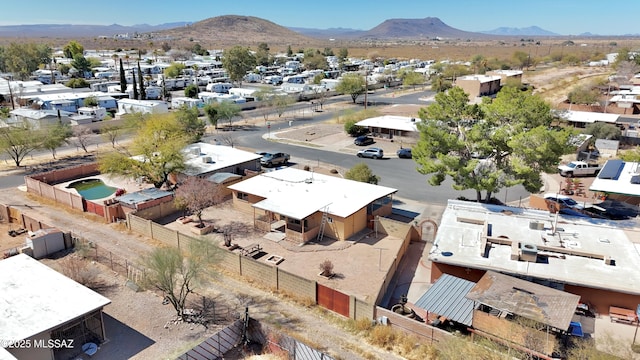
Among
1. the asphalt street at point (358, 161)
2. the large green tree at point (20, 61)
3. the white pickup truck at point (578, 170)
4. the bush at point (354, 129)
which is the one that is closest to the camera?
the asphalt street at point (358, 161)

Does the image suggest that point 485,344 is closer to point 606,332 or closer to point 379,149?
point 606,332

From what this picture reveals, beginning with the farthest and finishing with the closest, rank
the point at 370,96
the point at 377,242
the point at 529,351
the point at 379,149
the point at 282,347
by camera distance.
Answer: the point at 370,96 < the point at 379,149 < the point at 377,242 < the point at 282,347 < the point at 529,351

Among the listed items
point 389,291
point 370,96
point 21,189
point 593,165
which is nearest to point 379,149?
point 593,165

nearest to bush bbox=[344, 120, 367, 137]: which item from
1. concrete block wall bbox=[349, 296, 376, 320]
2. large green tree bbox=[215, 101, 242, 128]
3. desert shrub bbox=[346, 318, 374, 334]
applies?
large green tree bbox=[215, 101, 242, 128]

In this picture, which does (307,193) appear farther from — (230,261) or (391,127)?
(391,127)

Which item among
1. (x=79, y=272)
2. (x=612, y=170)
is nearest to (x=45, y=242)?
(x=79, y=272)

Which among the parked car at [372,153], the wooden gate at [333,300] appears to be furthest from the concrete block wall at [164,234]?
the parked car at [372,153]

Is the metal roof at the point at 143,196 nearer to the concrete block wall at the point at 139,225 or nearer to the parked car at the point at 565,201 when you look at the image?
the concrete block wall at the point at 139,225

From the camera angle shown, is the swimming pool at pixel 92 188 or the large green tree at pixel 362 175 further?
the swimming pool at pixel 92 188
